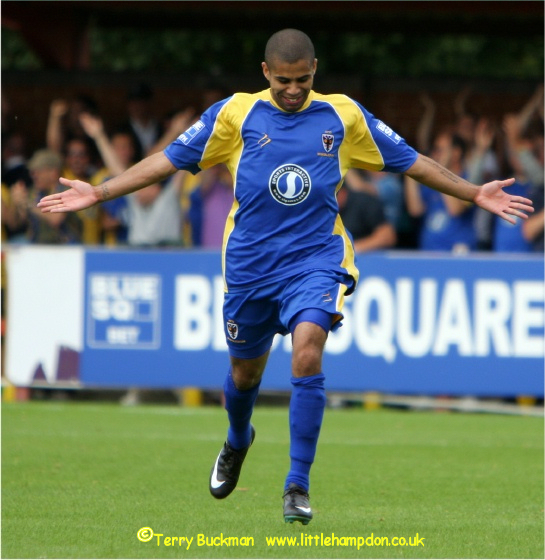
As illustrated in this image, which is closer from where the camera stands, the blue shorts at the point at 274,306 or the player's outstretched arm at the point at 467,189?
the blue shorts at the point at 274,306

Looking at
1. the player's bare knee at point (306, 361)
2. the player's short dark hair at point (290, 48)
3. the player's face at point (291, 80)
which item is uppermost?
the player's short dark hair at point (290, 48)

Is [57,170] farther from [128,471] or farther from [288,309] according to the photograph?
[288,309]

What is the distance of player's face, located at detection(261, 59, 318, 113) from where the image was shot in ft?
22.6

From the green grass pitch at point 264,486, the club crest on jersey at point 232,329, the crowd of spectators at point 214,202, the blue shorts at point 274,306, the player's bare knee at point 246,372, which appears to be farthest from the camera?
the crowd of spectators at point 214,202

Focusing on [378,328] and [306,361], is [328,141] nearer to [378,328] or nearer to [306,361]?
[306,361]

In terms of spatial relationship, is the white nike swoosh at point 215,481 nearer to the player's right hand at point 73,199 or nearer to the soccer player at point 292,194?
the soccer player at point 292,194

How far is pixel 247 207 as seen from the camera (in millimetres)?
7141

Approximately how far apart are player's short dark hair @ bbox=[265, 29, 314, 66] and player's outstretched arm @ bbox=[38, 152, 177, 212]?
2.87 feet

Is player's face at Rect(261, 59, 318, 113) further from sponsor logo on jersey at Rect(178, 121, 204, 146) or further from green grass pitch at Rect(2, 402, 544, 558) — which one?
green grass pitch at Rect(2, 402, 544, 558)

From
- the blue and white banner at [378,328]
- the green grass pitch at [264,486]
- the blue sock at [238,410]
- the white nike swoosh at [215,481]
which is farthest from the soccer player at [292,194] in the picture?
the blue and white banner at [378,328]

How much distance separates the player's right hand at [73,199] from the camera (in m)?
7.13

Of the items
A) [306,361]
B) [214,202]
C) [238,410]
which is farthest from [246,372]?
[214,202]

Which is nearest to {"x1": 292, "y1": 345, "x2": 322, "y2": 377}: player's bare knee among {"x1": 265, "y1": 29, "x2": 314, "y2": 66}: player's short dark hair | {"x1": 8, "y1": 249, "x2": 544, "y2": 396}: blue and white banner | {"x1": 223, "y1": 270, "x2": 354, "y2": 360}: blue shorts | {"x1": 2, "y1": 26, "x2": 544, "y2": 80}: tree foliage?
{"x1": 223, "y1": 270, "x2": 354, "y2": 360}: blue shorts

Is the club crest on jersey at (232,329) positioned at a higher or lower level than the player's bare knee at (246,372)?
higher
